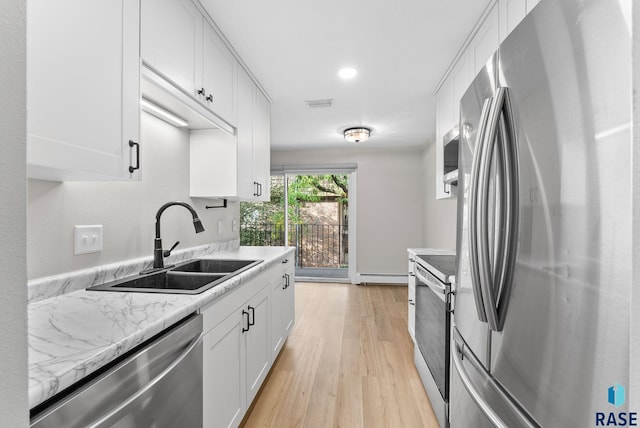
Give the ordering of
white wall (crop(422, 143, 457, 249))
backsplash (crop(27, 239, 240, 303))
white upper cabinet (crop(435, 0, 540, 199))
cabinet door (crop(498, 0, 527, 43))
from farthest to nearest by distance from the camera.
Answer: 1. white wall (crop(422, 143, 457, 249))
2. white upper cabinet (crop(435, 0, 540, 199))
3. cabinet door (crop(498, 0, 527, 43))
4. backsplash (crop(27, 239, 240, 303))

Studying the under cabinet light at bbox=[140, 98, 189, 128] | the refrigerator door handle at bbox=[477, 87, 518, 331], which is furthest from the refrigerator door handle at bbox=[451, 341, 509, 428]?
the under cabinet light at bbox=[140, 98, 189, 128]

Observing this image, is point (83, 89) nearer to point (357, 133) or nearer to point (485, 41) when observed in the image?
point (485, 41)

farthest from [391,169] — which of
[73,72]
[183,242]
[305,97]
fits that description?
[73,72]

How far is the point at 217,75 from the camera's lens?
1966 mm

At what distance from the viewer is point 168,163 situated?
2.02 m

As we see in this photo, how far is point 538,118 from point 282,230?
16.9ft

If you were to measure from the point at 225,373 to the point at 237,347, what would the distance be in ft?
0.50

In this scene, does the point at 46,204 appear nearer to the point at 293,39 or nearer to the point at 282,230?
the point at 293,39

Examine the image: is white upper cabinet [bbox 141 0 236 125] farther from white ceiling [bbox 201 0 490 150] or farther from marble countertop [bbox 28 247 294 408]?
marble countertop [bbox 28 247 294 408]

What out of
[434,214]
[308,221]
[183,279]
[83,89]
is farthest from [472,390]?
[308,221]

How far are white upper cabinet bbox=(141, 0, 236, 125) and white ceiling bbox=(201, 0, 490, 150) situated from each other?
0.14 metres

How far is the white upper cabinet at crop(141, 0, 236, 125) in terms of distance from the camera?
1.35 metres

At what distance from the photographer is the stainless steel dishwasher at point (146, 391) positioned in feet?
2.17

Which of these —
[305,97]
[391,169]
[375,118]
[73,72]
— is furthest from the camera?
[391,169]
